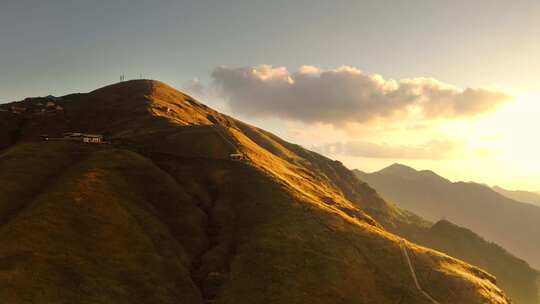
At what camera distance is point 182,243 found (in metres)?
110

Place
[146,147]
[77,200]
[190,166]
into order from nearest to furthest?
[77,200]
[190,166]
[146,147]

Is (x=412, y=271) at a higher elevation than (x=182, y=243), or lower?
lower

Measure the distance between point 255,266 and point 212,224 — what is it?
91.8ft

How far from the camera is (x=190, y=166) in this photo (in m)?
156

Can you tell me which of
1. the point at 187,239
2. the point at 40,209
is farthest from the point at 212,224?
the point at 40,209

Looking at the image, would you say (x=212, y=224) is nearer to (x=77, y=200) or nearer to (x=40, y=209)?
(x=77, y=200)

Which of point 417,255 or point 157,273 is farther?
point 417,255

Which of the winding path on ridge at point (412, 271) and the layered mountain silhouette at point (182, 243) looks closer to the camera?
A: the layered mountain silhouette at point (182, 243)

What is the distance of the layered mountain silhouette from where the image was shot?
8350 cm

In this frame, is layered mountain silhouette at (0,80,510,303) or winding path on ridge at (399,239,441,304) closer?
layered mountain silhouette at (0,80,510,303)

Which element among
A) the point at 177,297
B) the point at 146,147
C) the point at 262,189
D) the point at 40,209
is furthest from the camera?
the point at 146,147

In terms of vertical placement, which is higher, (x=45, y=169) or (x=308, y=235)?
(x=45, y=169)

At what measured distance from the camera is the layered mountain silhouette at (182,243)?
83.5 m

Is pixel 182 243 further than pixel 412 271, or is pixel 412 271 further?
pixel 412 271
